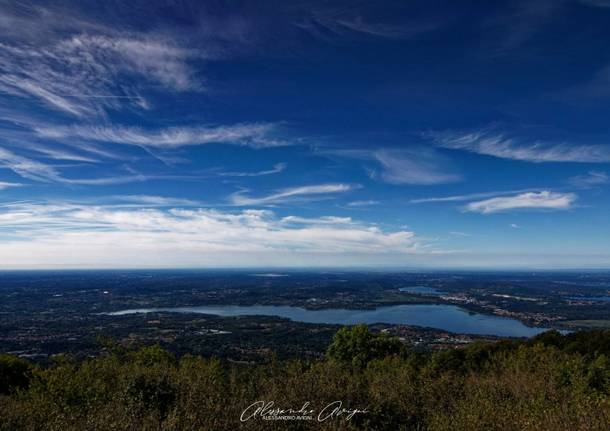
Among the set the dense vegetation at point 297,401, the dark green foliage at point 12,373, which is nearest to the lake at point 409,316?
the dense vegetation at point 297,401

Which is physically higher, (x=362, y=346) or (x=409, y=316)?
(x=362, y=346)

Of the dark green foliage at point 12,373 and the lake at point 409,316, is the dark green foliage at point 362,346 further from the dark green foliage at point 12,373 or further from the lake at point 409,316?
the lake at point 409,316

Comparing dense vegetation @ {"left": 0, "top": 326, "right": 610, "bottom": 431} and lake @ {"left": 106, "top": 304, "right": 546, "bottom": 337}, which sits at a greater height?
dense vegetation @ {"left": 0, "top": 326, "right": 610, "bottom": 431}

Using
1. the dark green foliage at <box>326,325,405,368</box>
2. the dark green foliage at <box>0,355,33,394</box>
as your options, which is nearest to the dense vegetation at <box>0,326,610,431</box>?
the dark green foliage at <box>0,355,33,394</box>

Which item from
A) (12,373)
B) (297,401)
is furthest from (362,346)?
(297,401)

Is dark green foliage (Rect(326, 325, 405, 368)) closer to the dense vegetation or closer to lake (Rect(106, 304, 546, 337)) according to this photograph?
the dense vegetation

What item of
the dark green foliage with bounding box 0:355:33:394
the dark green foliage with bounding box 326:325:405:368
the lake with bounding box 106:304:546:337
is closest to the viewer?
the dark green foliage with bounding box 0:355:33:394

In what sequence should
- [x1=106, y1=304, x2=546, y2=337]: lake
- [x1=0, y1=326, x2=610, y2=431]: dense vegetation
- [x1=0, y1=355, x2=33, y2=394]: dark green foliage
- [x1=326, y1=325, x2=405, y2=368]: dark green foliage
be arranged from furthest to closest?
1. [x1=106, y1=304, x2=546, y2=337]: lake
2. [x1=326, y1=325, x2=405, y2=368]: dark green foliage
3. [x1=0, y1=355, x2=33, y2=394]: dark green foliage
4. [x1=0, y1=326, x2=610, y2=431]: dense vegetation

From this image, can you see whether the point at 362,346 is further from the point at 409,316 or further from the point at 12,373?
the point at 409,316

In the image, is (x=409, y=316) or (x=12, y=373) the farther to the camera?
(x=409, y=316)
